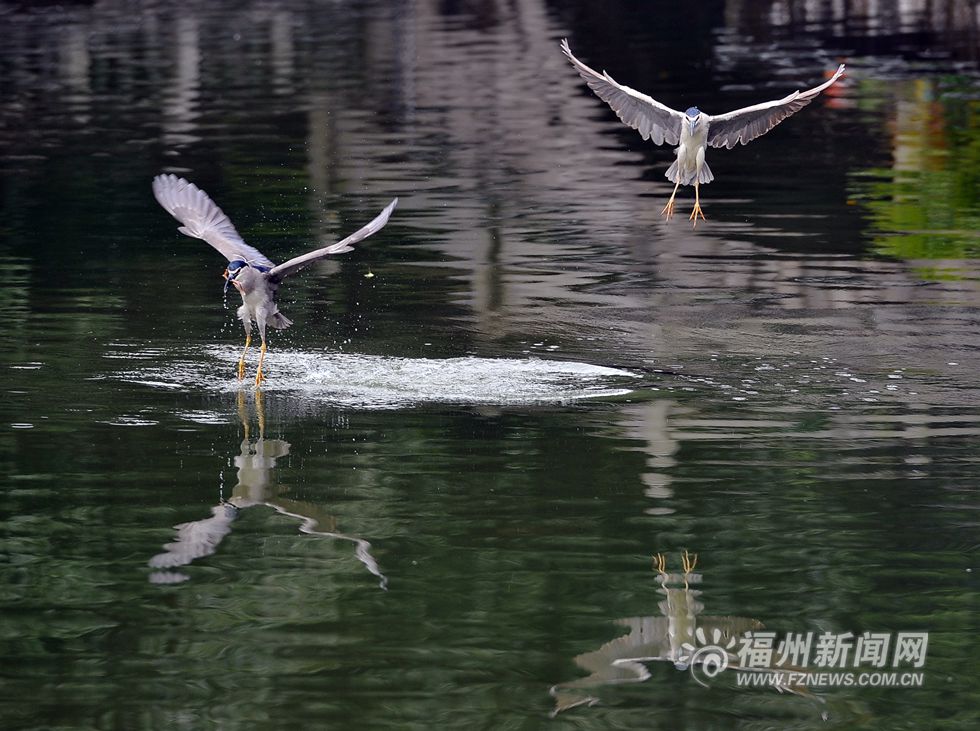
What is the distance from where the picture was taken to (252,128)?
972 inches

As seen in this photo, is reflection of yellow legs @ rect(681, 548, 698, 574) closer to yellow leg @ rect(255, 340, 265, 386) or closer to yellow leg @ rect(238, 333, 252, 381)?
yellow leg @ rect(255, 340, 265, 386)

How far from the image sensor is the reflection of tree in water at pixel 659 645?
714 centimetres

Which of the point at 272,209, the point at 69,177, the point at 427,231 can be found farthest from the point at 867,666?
the point at 69,177

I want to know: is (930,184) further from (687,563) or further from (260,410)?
(687,563)

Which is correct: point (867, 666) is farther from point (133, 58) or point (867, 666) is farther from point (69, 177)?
point (133, 58)

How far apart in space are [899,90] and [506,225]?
11687 mm

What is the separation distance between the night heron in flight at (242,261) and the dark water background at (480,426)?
37 cm

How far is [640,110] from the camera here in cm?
1420

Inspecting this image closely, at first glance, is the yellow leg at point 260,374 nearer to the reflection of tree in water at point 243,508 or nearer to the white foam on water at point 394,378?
the white foam on water at point 394,378

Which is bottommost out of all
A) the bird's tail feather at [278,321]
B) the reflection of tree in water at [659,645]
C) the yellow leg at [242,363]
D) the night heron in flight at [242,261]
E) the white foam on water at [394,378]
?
the reflection of tree in water at [659,645]

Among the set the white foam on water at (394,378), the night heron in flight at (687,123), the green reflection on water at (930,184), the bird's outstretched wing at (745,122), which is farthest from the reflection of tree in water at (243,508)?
the green reflection on water at (930,184)

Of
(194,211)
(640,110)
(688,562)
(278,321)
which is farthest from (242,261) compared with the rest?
(688,562)

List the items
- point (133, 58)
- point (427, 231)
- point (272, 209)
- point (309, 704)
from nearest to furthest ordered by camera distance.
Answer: point (309, 704) < point (427, 231) < point (272, 209) < point (133, 58)

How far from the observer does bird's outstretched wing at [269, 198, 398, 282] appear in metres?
10.8
